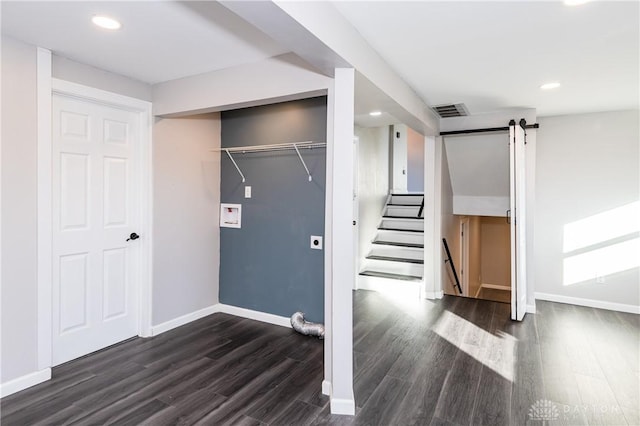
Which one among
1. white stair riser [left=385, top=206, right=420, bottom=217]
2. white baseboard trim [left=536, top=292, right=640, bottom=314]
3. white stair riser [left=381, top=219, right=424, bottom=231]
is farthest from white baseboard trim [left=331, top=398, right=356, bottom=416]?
white stair riser [left=385, top=206, right=420, bottom=217]

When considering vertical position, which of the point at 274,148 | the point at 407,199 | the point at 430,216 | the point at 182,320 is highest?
the point at 274,148

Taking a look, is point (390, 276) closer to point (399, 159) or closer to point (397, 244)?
point (397, 244)

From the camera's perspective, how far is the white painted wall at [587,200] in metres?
4.35

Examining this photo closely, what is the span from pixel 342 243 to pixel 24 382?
2424 millimetres

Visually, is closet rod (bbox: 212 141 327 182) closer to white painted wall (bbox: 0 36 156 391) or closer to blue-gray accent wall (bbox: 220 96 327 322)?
blue-gray accent wall (bbox: 220 96 327 322)

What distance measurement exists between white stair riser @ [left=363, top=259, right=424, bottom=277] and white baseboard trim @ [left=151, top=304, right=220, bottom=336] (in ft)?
8.07

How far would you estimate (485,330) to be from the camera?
3.76 meters

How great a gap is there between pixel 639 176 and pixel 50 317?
6147 mm

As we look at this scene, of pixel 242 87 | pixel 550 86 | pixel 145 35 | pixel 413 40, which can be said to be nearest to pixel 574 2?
pixel 413 40

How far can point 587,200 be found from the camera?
4562 millimetres

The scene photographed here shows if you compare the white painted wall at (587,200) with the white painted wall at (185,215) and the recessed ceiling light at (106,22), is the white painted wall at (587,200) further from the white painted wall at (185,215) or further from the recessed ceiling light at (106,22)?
the recessed ceiling light at (106,22)

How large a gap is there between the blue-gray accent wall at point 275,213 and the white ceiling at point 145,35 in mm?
925

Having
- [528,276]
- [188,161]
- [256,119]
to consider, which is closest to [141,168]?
[188,161]

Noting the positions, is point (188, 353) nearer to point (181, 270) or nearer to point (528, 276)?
point (181, 270)
